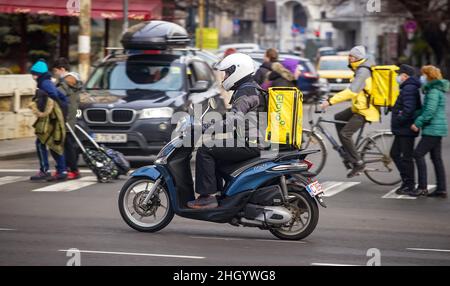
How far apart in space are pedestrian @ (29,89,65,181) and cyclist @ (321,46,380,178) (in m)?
3.80

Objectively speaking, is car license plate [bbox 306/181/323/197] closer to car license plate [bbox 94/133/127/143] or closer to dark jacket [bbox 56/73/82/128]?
dark jacket [bbox 56/73/82/128]

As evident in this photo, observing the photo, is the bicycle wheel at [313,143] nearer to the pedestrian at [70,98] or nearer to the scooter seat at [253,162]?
the pedestrian at [70,98]

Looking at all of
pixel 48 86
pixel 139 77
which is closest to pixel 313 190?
pixel 48 86

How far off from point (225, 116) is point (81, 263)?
221 centimetres

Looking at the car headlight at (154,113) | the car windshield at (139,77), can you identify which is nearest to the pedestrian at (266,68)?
the car windshield at (139,77)

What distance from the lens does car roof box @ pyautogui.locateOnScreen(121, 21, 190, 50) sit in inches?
705

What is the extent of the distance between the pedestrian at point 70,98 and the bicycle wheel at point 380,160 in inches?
167

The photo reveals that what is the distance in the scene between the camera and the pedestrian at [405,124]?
44.1ft

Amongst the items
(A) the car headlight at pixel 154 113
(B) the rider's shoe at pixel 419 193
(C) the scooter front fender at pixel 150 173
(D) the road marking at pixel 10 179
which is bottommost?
(D) the road marking at pixel 10 179

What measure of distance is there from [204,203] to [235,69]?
132cm

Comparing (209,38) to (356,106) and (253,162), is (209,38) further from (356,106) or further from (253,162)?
(253,162)

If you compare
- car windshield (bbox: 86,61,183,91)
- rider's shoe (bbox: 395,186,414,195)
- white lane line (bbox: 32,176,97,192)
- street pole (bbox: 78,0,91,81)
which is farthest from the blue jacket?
street pole (bbox: 78,0,91,81)

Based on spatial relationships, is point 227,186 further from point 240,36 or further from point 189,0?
point 240,36

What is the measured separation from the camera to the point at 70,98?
15.1m
